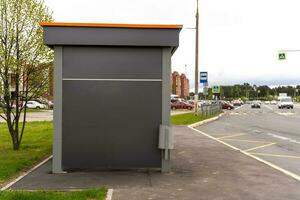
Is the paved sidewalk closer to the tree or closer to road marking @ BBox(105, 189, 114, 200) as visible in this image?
road marking @ BBox(105, 189, 114, 200)

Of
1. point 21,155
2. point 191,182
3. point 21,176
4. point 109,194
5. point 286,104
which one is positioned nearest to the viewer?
point 109,194

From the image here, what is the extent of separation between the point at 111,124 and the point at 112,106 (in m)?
0.39

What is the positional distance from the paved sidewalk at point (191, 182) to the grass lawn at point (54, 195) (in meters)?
0.30

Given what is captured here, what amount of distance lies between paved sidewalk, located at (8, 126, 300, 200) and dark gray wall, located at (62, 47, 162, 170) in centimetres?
40

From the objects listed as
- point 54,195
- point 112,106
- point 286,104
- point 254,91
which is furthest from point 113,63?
point 254,91

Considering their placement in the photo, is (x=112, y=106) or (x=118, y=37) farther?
(x=112, y=106)

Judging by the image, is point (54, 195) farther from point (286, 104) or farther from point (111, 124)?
point (286, 104)

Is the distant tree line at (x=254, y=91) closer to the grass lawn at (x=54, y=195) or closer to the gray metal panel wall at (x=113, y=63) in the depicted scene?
the gray metal panel wall at (x=113, y=63)

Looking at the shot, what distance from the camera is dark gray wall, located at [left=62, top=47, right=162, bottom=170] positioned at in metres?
10.1

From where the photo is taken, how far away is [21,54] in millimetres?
13477

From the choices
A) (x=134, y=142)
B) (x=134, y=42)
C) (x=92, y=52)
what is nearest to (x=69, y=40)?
(x=92, y=52)

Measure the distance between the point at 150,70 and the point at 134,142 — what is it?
5.23 feet

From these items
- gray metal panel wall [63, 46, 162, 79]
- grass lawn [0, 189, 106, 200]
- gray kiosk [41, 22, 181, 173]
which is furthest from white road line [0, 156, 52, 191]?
gray metal panel wall [63, 46, 162, 79]

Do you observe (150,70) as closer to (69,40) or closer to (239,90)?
(69,40)
